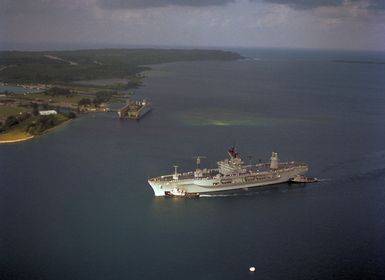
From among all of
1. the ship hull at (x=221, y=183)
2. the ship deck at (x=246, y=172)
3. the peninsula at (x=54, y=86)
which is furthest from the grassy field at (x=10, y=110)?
the ship hull at (x=221, y=183)

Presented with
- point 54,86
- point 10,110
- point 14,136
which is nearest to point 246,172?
point 14,136

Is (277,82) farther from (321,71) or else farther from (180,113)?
(180,113)

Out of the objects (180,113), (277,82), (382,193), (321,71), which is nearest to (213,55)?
(321,71)

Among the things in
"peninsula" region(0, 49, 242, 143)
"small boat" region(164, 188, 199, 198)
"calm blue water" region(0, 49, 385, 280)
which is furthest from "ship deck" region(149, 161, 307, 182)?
"peninsula" region(0, 49, 242, 143)

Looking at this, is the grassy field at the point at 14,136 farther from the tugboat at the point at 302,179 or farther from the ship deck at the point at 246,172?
the tugboat at the point at 302,179

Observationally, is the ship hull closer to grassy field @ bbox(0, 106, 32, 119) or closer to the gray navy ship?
the gray navy ship
